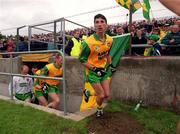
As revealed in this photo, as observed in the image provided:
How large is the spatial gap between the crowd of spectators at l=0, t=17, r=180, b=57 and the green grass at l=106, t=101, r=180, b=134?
6.14 feet

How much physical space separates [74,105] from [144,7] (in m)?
3.12

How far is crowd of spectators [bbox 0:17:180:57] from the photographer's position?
802 centimetres

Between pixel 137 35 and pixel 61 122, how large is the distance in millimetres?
3946

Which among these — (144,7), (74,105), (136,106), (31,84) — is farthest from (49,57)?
(136,106)

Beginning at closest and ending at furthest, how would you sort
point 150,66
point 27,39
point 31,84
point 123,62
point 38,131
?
point 38,131
point 150,66
point 123,62
point 31,84
point 27,39

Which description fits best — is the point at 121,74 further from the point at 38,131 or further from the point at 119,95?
the point at 38,131

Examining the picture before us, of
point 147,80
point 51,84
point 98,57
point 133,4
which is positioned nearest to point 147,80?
point 147,80

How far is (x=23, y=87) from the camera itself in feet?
31.6

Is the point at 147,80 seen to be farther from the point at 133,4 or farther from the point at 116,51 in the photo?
the point at 133,4

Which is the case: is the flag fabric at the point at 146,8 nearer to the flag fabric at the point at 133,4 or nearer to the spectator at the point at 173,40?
the flag fabric at the point at 133,4

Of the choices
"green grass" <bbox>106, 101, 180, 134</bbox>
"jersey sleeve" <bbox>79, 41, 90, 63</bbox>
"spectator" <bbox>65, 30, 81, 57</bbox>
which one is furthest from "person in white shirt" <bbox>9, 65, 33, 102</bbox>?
"jersey sleeve" <bbox>79, 41, 90, 63</bbox>

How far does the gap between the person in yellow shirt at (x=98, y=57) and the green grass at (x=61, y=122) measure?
2.16 ft

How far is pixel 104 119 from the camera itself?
6082mm

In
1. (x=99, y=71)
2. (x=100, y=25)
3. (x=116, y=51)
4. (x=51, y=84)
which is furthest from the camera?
(x=51, y=84)
